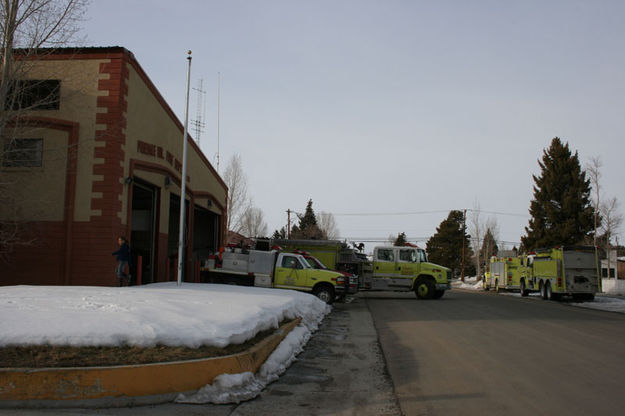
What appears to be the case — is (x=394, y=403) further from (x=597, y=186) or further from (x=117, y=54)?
(x=597, y=186)

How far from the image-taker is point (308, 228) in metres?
85.6

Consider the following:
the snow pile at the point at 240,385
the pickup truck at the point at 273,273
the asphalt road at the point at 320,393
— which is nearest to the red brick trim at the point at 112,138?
the pickup truck at the point at 273,273

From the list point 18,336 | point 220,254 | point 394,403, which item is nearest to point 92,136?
point 220,254

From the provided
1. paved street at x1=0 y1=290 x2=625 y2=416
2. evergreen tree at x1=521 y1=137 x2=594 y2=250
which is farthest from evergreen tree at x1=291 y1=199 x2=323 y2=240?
paved street at x1=0 y1=290 x2=625 y2=416

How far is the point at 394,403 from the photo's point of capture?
6.33 m

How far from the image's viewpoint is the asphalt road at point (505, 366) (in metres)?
6.14

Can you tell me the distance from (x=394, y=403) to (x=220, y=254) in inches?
646

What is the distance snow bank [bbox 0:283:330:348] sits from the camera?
675 cm

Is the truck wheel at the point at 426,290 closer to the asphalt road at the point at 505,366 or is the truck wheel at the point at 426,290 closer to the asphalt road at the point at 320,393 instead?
the asphalt road at the point at 505,366

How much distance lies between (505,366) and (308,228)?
254ft

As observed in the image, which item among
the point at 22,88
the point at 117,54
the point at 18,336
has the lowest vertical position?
the point at 18,336

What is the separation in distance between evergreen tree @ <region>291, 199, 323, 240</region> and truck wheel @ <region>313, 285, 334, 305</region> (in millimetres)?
58744

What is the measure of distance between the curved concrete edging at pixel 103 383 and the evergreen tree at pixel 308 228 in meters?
74.1

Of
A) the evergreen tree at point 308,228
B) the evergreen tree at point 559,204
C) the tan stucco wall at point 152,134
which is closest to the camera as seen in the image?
the tan stucco wall at point 152,134
